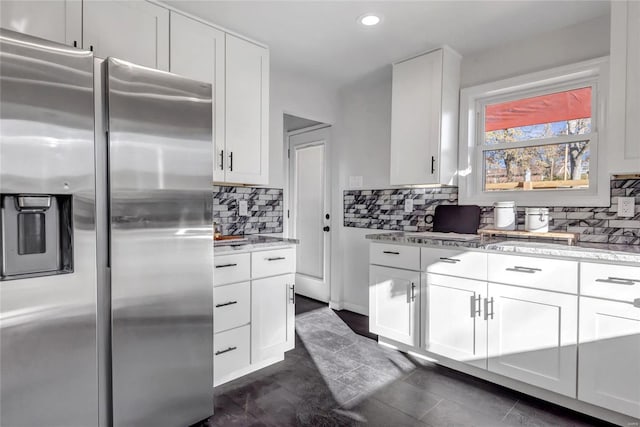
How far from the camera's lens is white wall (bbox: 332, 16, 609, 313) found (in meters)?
2.76

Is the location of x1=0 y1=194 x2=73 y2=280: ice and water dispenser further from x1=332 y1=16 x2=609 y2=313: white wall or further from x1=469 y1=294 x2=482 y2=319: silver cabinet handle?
x1=332 y1=16 x2=609 y2=313: white wall

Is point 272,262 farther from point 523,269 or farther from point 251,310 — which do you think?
point 523,269

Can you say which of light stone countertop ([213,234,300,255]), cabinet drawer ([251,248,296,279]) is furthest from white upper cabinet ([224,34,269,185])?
cabinet drawer ([251,248,296,279])

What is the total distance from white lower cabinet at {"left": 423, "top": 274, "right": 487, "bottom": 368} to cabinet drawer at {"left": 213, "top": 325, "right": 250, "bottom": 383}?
4.23ft

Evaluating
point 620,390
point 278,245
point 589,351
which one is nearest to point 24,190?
point 278,245

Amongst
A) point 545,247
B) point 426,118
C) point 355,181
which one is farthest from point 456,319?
point 355,181

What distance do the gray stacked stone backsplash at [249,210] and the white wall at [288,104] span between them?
17 cm

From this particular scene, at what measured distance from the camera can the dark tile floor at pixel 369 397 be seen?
187 cm

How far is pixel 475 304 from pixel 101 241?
216 cm

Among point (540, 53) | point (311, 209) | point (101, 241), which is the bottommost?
point (101, 241)

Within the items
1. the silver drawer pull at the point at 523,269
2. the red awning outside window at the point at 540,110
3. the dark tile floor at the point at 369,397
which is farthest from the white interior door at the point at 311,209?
the silver drawer pull at the point at 523,269

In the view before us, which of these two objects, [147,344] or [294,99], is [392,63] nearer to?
[294,99]

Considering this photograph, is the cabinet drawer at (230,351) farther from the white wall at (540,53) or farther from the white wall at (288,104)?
the white wall at (540,53)

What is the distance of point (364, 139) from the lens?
365 cm
